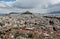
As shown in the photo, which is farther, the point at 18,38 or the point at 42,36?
the point at 42,36

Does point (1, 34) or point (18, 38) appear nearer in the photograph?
point (18, 38)

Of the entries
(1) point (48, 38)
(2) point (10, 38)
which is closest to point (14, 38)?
(2) point (10, 38)

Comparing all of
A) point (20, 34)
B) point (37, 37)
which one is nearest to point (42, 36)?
point (37, 37)

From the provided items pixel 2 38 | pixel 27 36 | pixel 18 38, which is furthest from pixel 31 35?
pixel 2 38

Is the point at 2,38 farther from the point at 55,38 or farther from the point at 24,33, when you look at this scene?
the point at 55,38

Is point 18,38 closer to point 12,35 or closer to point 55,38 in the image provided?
point 12,35

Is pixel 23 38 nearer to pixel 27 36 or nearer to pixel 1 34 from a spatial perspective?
pixel 27 36

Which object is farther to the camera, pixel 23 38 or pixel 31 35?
pixel 31 35
